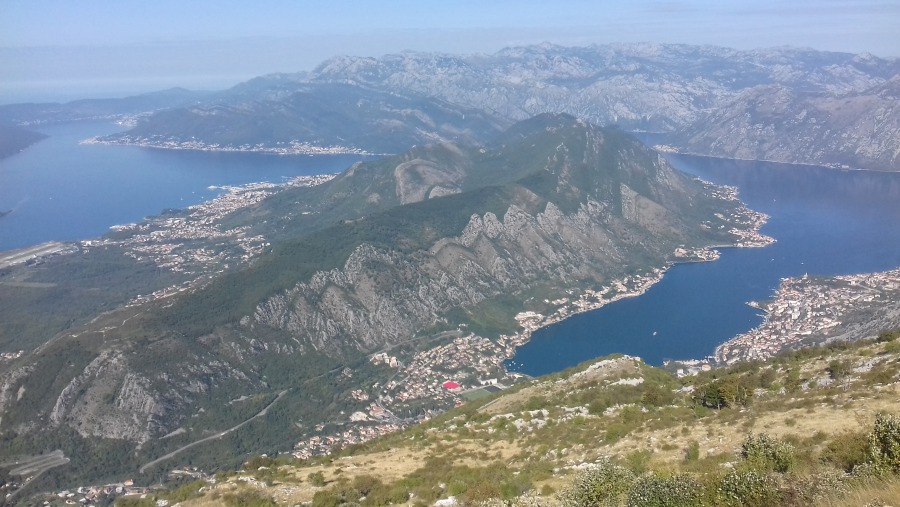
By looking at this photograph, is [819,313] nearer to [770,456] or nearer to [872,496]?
[770,456]

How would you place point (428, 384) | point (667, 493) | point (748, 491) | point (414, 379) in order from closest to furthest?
point (748, 491), point (667, 493), point (428, 384), point (414, 379)

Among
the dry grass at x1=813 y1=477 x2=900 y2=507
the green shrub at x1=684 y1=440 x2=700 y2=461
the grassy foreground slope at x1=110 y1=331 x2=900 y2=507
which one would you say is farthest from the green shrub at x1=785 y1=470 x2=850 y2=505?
the green shrub at x1=684 y1=440 x2=700 y2=461

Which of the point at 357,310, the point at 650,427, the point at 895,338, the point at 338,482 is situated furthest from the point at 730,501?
the point at 357,310

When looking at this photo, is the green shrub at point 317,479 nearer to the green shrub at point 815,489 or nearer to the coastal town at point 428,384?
the green shrub at point 815,489

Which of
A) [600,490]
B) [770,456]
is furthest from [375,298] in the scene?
[770,456]

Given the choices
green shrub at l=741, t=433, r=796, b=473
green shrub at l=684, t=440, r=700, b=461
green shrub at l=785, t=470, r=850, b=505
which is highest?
green shrub at l=785, t=470, r=850, b=505

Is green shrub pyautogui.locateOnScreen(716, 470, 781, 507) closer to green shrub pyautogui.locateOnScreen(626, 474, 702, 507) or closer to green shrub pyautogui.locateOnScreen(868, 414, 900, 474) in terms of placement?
green shrub pyautogui.locateOnScreen(626, 474, 702, 507)
